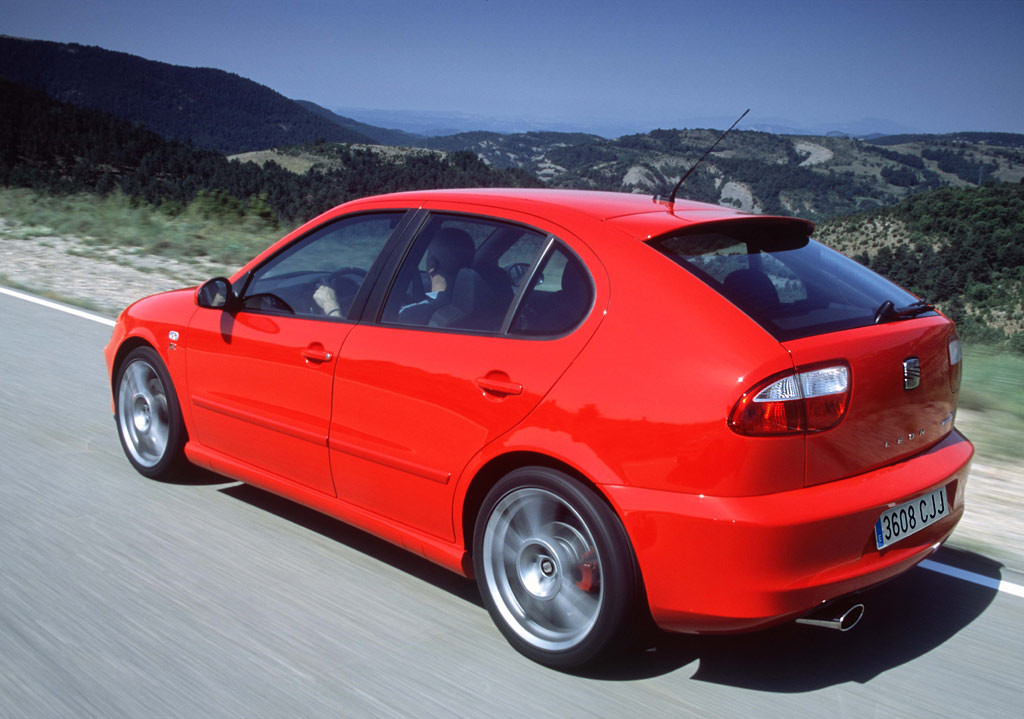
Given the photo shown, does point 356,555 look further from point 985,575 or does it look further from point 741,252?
point 985,575

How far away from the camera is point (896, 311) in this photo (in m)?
3.15

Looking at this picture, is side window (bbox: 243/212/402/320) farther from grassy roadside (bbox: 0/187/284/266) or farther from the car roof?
grassy roadside (bbox: 0/187/284/266)

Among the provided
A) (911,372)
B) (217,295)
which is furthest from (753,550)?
(217,295)

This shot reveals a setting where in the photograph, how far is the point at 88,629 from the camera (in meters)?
3.16

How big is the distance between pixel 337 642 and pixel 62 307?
7.84m

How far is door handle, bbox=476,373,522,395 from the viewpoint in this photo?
3.04m

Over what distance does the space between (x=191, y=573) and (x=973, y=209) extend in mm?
22542

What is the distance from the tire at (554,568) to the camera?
9.27 ft

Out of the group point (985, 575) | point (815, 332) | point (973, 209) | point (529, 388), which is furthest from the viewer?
point (973, 209)

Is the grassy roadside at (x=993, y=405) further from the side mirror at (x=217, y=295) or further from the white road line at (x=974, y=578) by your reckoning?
the side mirror at (x=217, y=295)

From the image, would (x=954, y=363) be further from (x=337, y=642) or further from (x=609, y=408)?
(x=337, y=642)

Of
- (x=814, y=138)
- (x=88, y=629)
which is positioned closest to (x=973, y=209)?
(x=88, y=629)

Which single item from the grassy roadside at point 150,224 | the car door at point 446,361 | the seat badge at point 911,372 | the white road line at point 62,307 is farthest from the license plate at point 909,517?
the grassy roadside at point 150,224

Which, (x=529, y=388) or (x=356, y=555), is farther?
(x=356, y=555)
